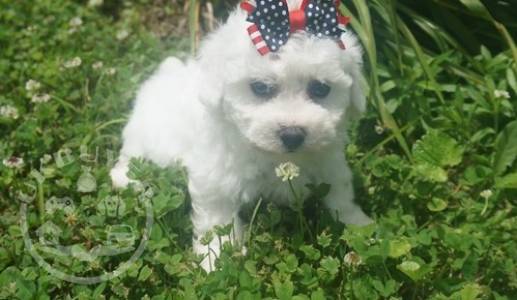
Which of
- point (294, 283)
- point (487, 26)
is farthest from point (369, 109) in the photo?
point (294, 283)

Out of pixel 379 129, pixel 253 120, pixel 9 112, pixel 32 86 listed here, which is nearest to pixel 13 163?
pixel 9 112

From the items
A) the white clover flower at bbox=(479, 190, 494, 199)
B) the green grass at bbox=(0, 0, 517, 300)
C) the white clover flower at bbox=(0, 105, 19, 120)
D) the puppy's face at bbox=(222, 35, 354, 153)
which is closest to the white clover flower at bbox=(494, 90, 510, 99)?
the green grass at bbox=(0, 0, 517, 300)

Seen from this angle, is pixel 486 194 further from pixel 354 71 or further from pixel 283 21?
pixel 283 21

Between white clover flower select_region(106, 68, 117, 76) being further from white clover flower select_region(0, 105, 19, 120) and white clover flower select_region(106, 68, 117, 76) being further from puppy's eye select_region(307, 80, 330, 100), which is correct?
puppy's eye select_region(307, 80, 330, 100)

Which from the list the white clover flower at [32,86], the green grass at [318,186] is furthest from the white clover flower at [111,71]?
the white clover flower at [32,86]

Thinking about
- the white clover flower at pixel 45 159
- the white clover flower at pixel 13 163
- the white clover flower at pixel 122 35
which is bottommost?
the white clover flower at pixel 122 35

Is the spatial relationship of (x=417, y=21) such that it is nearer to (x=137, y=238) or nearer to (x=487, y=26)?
(x=487, y=26)

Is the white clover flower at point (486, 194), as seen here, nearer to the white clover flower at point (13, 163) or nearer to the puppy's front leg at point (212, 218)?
the puppy's front leg at point (212, 218)
